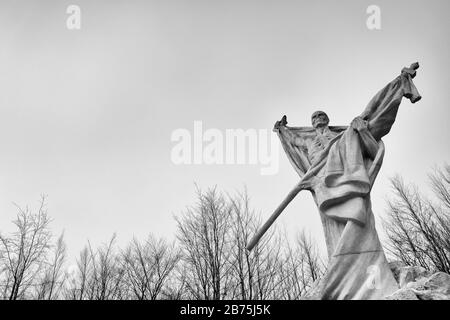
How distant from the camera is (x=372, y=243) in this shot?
533 centimetres

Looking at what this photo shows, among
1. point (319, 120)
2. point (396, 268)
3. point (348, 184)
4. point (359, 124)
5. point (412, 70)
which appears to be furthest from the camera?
point (319, 120)

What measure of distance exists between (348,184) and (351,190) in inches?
6.1

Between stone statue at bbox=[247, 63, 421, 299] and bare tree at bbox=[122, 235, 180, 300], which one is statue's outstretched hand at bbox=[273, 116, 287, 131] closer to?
stone statue at bbox=[247, 63, 421, 299]

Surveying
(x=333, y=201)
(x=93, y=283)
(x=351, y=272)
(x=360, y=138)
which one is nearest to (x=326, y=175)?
(x=333, y=201)

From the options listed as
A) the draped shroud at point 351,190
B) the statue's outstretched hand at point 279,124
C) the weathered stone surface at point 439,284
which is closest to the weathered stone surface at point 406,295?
the weathered stone surface at point 439,284

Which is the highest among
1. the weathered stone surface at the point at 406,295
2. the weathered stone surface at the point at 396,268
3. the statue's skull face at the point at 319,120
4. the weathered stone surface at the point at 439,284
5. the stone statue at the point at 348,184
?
the statue's skull face at the point at 319,120

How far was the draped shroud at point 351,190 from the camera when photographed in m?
5.10

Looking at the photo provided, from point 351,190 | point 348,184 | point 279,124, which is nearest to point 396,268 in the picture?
point 351,190

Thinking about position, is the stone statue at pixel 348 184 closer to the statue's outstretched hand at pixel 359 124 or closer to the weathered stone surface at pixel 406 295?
the statue's outstretched hand at pixel 359 124

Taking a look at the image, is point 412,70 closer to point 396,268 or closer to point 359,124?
point 359,124

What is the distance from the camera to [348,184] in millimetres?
5789

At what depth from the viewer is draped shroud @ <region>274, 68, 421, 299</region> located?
16.7 ft
